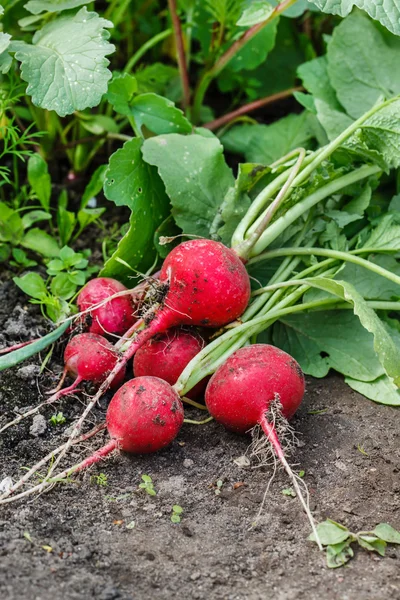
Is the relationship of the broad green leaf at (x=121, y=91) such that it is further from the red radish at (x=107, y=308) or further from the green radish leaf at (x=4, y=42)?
the red radish at (x=107, y=308)

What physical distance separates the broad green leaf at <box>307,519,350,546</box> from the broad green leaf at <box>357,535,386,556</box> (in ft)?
0.12

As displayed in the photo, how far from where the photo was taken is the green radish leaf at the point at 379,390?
7.22 feet

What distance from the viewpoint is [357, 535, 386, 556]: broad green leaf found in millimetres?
1622

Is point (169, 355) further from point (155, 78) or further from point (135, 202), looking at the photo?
point (155, 78)

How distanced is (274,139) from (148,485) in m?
1.67

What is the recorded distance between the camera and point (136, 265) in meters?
2.41

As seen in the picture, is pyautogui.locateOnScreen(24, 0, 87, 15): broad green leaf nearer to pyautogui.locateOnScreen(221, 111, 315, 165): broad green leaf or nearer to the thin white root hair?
pyautogui.locateOnScreen(221, 111, 315, 165): broad green leaf

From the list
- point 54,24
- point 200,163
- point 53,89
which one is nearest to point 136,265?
point 200,163

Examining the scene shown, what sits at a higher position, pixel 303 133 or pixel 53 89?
pixel 53 89

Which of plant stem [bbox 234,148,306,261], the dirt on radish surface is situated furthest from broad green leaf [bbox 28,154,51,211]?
plant stem [bbox 234,148,306,261]

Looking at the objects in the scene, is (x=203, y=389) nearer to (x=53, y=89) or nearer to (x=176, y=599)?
(x=176, y=599)

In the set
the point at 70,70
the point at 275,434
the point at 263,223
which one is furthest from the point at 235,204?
the point at 275,434

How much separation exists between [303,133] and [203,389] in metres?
1.29

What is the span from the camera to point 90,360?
6.88 feet
